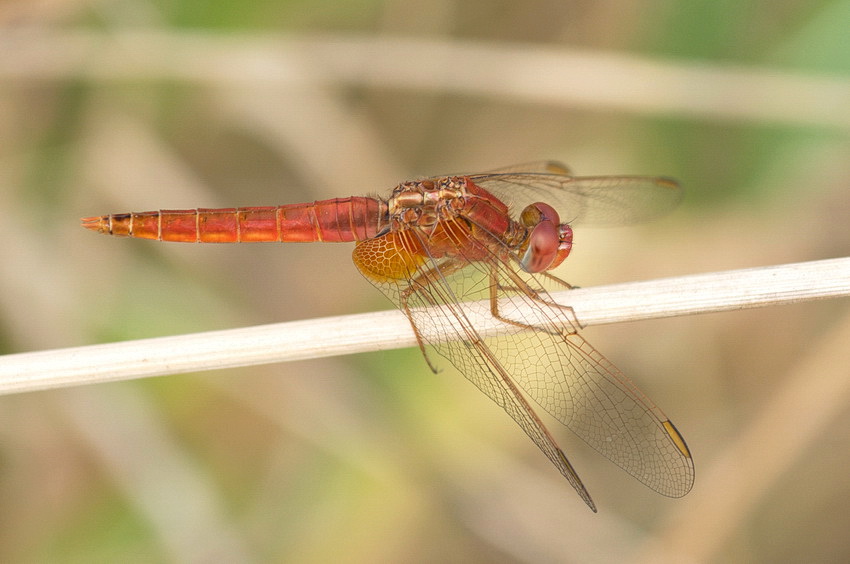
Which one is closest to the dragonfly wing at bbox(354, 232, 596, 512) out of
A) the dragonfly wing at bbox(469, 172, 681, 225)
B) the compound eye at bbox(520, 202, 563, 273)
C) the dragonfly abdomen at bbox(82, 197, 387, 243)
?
the compound eye at bbox(520, 202, 563, 273)

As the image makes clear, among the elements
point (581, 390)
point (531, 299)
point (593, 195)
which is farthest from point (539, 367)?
point (593, 195)

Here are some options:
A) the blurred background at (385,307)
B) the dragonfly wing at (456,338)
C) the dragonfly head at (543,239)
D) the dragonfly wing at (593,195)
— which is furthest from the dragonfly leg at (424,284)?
the dragonfly wing at (593,195)

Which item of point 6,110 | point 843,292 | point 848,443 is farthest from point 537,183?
point 6,110

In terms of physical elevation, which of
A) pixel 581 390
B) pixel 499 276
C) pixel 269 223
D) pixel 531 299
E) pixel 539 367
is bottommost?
pixel 581 390

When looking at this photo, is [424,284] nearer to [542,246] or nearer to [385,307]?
[542,246]

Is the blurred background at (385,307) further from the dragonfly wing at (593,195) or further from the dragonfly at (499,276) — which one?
the dragonfly at (499,276)
